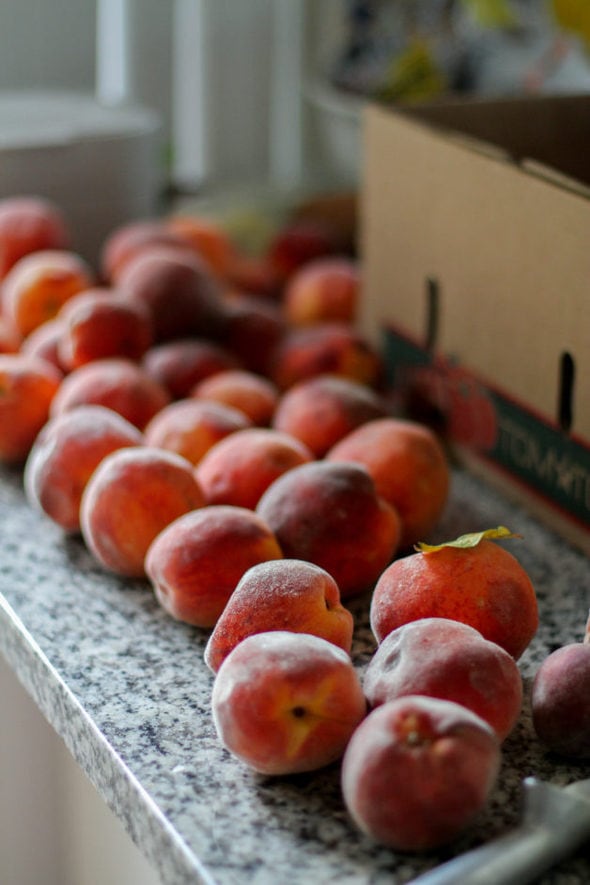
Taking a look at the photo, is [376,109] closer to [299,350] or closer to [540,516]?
[299,350]

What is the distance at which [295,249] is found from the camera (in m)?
1.35

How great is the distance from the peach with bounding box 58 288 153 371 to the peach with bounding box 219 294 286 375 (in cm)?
9

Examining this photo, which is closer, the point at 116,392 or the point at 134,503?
the point at 134,503

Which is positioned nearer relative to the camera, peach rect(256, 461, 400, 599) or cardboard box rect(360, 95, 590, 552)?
peach rect(256, 461, 400, 599)

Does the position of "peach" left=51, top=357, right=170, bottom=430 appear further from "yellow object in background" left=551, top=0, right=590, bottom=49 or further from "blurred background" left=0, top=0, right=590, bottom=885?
"yellow object in background" left=551, top=0, right=590, bottom=49

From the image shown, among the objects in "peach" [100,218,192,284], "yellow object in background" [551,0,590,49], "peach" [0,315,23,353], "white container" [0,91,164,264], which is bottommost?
"peach" [0,315,23,353]

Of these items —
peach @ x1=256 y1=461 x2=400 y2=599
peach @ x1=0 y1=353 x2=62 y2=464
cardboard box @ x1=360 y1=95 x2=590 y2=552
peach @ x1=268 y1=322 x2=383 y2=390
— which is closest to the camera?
peach @ x1=256 y1=461 x2=400 y2=599

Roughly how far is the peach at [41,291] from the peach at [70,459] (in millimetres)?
266

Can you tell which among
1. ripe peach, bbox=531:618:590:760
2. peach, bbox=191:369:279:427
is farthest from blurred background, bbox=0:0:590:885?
ripe peach, bbox=531:618:590:760

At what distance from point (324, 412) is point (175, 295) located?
0.23 metres

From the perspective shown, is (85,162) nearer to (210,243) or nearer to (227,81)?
(210,243)

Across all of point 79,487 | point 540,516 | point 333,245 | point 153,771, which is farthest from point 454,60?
point 153,771

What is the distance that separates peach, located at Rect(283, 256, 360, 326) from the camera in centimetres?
118

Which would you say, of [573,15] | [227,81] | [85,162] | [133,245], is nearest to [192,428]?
[133,245]
